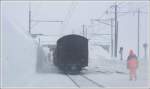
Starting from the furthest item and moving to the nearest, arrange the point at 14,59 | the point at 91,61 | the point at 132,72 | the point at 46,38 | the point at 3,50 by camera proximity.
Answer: the point at 46,38, the point at 91,61, the point at 132,72, the point at 14,59, the point at 3,50

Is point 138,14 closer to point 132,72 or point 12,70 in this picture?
point 132,72

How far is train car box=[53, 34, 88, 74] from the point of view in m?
32.7

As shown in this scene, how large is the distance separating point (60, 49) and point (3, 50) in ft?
58.6

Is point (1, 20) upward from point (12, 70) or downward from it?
upward

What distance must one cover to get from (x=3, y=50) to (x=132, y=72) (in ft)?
28.5

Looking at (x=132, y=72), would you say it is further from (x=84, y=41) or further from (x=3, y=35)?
(x=84, y=41)

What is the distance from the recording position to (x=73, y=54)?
32688 millimetres

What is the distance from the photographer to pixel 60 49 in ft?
108

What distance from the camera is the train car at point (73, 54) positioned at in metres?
32.7

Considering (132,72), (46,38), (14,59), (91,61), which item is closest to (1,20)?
(14,59)

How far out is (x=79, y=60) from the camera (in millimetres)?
32781

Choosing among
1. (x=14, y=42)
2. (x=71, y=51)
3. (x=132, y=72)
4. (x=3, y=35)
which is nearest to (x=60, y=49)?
(x=71, y=51)

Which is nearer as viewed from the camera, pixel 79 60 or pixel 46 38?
pixel 79 60

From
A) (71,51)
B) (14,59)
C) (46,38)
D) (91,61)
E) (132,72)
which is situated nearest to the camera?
(14,59)
